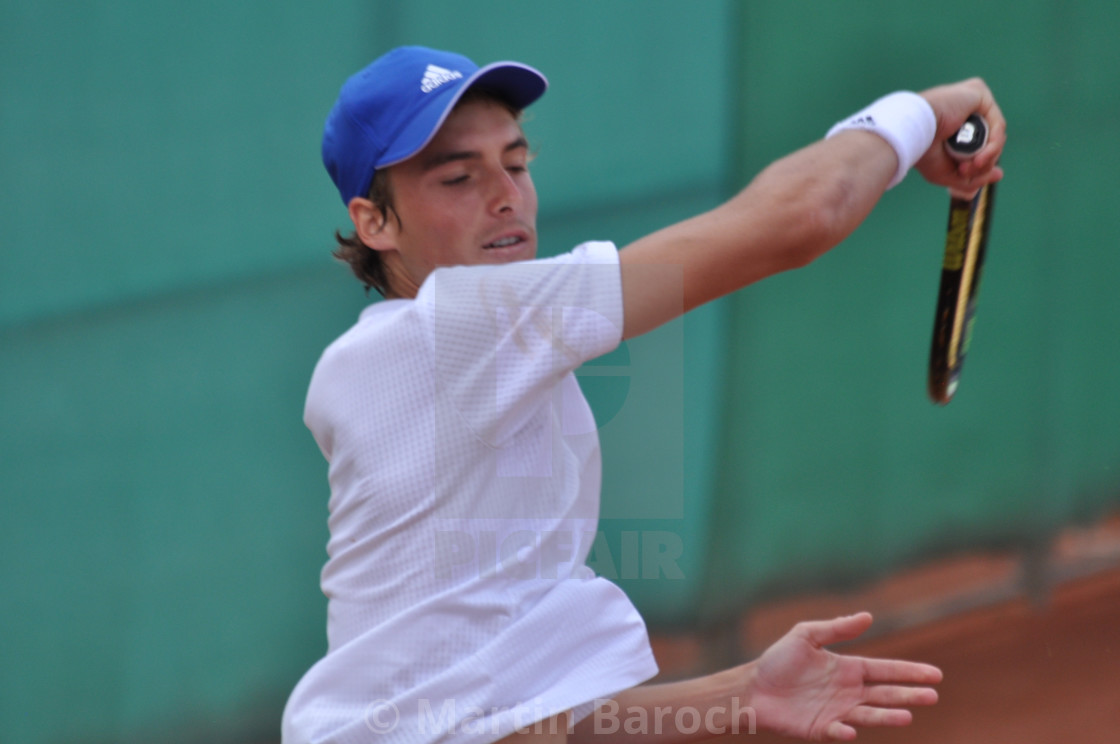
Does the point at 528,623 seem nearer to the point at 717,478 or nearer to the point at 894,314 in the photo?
the point at 717,478

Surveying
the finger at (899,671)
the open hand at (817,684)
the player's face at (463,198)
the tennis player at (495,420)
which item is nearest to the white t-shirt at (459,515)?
the tennis player at (495,420)

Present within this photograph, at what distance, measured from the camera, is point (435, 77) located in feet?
5.82

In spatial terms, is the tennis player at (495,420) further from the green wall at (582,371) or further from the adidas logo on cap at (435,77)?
the green wall at (582,371)

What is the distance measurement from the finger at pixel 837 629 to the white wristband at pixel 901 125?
2.17 ft

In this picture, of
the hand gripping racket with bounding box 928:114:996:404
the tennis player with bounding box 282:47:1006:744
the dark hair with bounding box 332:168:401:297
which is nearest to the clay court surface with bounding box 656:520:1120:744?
the hand gripping racket with bounding box 928:114:996:404

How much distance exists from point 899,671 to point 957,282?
94 cm

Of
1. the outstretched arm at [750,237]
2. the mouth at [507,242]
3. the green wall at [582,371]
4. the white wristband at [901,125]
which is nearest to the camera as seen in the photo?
the outstretched arm at [750,237]

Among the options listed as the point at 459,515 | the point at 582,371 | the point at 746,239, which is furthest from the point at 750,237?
the point at 582,371

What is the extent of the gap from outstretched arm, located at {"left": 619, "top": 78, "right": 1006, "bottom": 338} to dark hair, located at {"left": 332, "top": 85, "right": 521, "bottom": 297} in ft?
1.87

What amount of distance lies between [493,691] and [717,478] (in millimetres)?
2583

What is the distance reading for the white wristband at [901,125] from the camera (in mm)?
1576

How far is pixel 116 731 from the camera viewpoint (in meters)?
3.33

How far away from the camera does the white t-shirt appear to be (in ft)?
4.68

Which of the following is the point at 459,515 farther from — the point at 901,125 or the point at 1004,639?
the point at 1004,639
